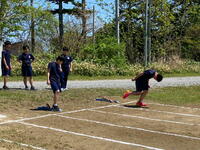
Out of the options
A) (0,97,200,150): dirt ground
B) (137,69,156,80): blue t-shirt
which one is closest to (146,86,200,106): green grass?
(0,97,200,150): dirt ground

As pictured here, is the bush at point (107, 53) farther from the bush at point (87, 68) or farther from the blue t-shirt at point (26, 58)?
the blue t-shirt at point (26, 58)

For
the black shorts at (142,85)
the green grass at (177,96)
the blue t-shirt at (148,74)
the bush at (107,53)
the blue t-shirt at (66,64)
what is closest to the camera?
the blue t-shirt at (148,74)

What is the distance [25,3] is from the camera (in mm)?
24891

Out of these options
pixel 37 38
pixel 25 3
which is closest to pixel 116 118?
pixel 25 3

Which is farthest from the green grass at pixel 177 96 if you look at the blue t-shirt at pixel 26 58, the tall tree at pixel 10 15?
the tall tree at pixel 10 15

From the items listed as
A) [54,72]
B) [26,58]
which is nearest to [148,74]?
[54,72]

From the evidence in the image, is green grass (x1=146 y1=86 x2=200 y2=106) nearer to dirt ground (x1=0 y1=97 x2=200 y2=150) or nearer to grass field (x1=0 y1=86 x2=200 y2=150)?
grass field (x1=0 y1=86 x2=200 y2=150)

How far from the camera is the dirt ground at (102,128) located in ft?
19.8

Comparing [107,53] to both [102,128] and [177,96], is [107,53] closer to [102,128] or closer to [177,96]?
[177,96]

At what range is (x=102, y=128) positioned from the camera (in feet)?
24.2

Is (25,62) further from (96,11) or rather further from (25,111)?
(96,11)

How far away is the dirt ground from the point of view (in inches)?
238

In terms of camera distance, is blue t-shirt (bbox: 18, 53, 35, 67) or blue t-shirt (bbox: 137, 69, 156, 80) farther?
blue t-shirt (bbox: 18, 53, 35, 67)

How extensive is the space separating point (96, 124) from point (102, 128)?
43 cm
